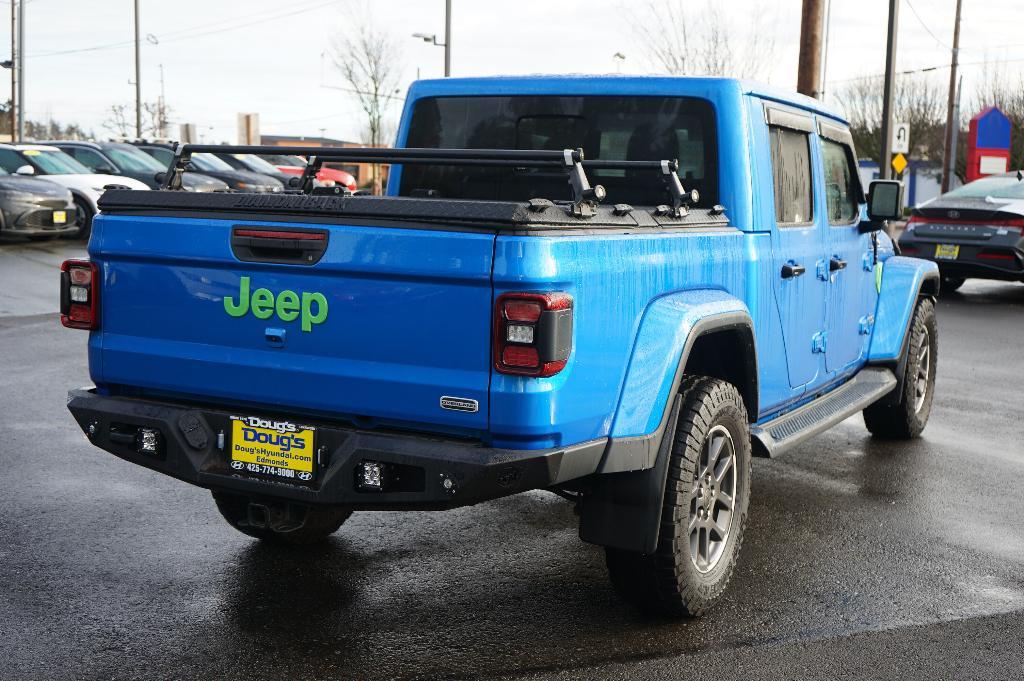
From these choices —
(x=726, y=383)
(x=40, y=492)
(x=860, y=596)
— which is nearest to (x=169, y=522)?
(x=40, y=492)

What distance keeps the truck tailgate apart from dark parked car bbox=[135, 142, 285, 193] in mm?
18995

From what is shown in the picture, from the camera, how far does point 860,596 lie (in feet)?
14.5

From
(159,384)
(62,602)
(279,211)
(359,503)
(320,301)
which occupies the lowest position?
(62,602)

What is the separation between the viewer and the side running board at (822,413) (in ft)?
15.5

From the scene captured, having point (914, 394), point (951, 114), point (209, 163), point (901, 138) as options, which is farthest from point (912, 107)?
point (914, 394)

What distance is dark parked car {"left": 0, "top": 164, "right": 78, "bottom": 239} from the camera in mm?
17406

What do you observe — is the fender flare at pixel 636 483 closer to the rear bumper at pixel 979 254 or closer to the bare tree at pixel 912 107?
the rear bumper at pixel 979 254

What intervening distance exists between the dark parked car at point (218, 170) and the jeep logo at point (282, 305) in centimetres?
1928

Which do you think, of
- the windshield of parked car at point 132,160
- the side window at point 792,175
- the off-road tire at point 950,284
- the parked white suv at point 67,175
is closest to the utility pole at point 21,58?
A: the windshield of parked car at point 132,160

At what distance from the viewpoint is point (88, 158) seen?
22.1m

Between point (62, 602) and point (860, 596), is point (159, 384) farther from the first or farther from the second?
point (860, 596)

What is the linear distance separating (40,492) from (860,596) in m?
3.72

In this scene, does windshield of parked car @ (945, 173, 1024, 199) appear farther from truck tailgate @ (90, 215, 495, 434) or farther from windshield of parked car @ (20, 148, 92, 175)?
windshield of parked car @ (20, 148, 92, 175)

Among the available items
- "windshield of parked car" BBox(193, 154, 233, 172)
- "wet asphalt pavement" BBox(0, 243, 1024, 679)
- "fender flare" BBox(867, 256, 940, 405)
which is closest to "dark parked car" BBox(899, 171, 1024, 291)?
"fender flare" BBox(867, 256, 940, 405)
